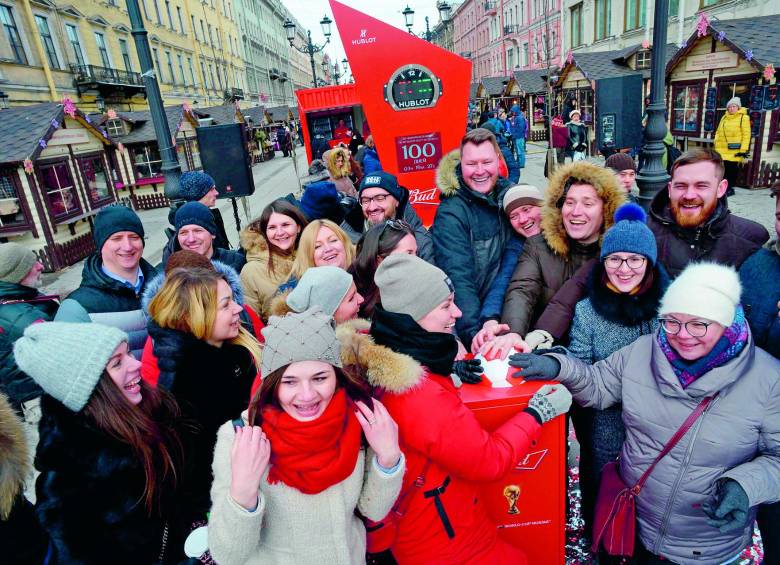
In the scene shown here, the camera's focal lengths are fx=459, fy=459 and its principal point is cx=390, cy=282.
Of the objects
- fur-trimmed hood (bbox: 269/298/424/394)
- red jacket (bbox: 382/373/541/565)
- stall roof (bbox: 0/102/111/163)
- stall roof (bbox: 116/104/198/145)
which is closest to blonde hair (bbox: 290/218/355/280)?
fur-trimmed hood (bbox: 269/298/424/394)

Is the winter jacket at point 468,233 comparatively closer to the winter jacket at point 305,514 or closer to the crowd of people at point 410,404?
the crowd of people at point 410,404

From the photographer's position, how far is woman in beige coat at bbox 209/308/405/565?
5.07 feet

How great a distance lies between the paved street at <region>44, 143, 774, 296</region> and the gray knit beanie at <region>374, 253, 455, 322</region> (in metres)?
9.07

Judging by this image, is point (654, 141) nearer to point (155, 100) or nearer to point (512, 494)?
point (512, 494)

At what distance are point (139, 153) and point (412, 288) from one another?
18268mm

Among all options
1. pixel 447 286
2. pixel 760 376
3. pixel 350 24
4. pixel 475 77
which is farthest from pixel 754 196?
pixel 475 77

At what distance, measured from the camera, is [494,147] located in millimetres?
3186

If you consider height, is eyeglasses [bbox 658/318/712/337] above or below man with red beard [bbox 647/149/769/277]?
below

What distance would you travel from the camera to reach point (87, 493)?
1.70 m

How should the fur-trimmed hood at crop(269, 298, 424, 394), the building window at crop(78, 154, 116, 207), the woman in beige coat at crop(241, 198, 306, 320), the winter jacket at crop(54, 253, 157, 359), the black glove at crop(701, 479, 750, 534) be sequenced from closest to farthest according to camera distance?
the fur-trimmed hood at crop(269, 298, 424, 394) → the black glove at crop(701, 479, 750, 534) → the winter jacket at crop(54, 253, 157, 359) → the woman in beige coat at crop(241, 198, 306, 320) → the building window at crop(78, 154, 116, 207)

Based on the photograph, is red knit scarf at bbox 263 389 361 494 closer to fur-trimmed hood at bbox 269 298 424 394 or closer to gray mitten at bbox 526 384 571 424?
fur-trimmed hood at bbox 269 298 424 394

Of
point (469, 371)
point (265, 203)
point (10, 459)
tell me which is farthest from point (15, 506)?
point (265, 203)

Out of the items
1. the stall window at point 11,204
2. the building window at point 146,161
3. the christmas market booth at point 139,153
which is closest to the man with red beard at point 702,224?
the stall window at point 11,204

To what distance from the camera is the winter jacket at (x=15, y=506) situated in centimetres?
167
